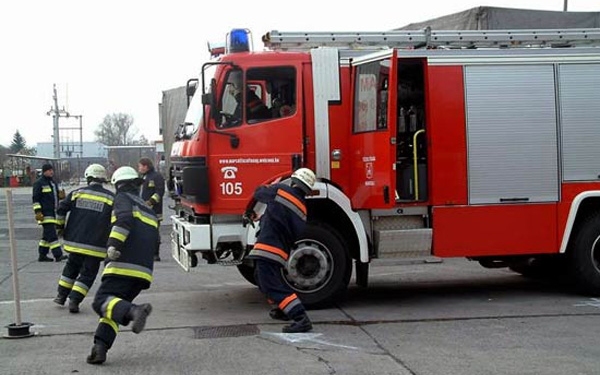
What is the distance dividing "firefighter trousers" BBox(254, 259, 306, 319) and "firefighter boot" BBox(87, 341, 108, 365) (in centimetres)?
171

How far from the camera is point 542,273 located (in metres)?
10.1

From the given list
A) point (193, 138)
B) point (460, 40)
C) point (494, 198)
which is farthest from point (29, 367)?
point (460, 40)

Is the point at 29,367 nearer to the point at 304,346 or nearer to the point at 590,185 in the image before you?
the point at 304,346

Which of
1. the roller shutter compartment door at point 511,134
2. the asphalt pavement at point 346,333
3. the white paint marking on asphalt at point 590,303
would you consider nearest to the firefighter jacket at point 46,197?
the asphalt pavement at point 346,333

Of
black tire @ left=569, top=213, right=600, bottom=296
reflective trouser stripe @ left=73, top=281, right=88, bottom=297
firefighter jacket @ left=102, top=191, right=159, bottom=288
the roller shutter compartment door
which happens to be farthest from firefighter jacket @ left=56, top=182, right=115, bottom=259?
black tire @ left=569, top=213, right=600, bottom=296

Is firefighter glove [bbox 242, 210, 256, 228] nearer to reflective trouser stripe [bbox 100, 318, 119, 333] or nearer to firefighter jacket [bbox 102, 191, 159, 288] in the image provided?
firefighter jacket [bbox 102, 191, 159, 288]

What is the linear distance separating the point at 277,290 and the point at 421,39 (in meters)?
3.79

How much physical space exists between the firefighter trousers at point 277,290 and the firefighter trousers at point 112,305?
4.25 ft

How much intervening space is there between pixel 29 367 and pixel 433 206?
15.7 ft

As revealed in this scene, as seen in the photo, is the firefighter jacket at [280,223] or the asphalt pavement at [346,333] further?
the firefighter jacket at [280,223]

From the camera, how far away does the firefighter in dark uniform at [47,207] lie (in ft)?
42.1

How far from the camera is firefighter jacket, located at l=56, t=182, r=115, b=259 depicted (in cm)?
807

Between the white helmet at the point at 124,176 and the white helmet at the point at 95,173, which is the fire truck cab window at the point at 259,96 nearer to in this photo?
the white helmet at the point at 95,173

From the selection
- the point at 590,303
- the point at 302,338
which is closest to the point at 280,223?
the point at 302,338
